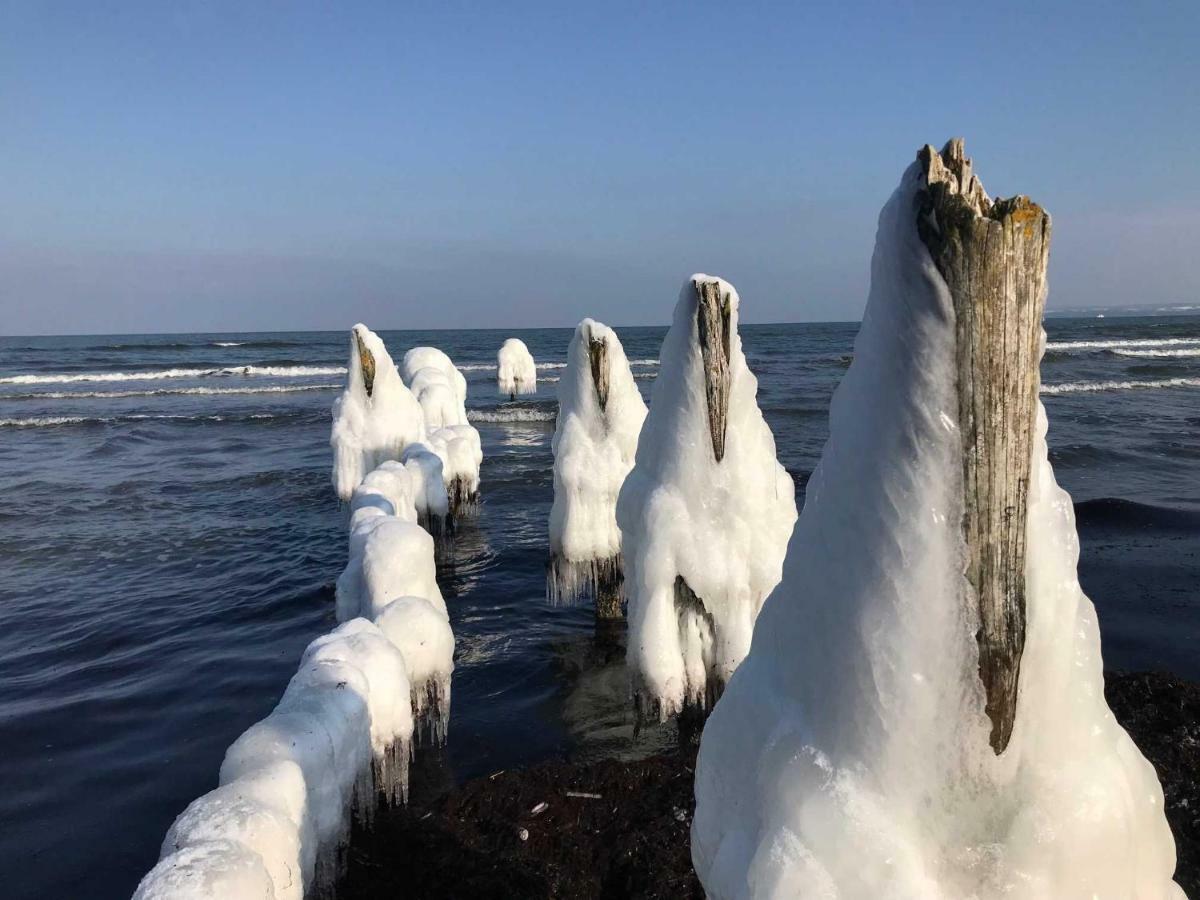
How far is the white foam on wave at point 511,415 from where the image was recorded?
29.5 metres

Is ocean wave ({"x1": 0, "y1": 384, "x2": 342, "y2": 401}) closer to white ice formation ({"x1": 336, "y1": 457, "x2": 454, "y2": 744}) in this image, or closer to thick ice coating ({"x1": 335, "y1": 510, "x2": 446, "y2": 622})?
white ice formation ({"x1": 336, "y1": 457, "x2": 454, "y2": 744})

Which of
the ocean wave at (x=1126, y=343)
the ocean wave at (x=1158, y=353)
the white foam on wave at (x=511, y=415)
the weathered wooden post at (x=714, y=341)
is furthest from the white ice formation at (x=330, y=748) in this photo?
the ocean wave at (x=1126, y=343)

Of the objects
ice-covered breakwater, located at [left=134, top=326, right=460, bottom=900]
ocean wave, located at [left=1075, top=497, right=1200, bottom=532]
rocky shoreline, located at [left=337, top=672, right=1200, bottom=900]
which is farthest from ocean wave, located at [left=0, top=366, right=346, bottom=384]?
rocky shoreline, located at [left=337, top=672, right=1200, bottom=900]

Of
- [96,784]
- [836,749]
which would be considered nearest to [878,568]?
[836,749]

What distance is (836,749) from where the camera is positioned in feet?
8.18

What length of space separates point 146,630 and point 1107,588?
12002mm

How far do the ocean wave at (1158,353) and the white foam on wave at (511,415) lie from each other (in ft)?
120

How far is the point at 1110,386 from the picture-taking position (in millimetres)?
33438

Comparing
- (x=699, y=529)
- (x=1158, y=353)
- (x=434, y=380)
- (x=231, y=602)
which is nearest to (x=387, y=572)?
(x=699, y=529)

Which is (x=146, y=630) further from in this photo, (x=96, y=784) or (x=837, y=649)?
(x=837, y=649)

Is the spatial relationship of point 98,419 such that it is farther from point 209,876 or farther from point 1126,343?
point 1126,343

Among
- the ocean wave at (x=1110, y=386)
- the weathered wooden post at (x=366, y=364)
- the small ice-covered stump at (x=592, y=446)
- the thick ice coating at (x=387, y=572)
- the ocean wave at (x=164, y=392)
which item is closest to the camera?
the thick ice coating at (x=387, y=572)

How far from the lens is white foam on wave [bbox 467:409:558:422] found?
29.5m

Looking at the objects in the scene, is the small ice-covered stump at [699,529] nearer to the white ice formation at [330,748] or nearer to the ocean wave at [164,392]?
the white ice formation at [330,748]
